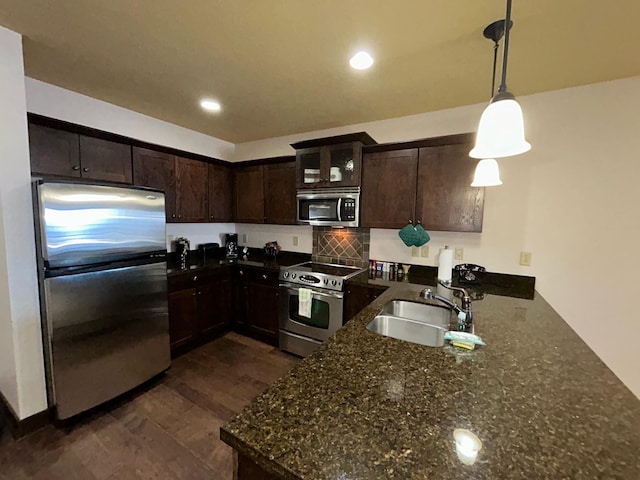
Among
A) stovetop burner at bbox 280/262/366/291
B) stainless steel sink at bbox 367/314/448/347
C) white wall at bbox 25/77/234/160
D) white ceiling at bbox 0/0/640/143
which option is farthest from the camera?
stovetop burner at bbox 280/262/366/291

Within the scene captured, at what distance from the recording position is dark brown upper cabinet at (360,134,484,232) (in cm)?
231

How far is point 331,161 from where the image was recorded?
277 cm

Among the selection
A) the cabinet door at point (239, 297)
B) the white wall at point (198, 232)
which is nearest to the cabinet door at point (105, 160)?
the white wall at point (198, 232)

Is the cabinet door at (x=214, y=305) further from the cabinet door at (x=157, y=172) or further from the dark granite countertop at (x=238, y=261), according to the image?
the cabinet door at (x=157, y=172)

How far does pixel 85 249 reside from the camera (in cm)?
182

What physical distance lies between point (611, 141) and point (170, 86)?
11.4 ft

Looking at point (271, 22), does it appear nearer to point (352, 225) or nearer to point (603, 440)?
point (352, 225)

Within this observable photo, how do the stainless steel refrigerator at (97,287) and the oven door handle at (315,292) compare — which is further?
the oven door handle at (315,292)

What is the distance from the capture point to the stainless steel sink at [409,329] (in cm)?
154

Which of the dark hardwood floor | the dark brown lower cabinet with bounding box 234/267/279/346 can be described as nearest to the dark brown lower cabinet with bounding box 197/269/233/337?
the dark brown lower cabinet with bounding box 234/267/279/346

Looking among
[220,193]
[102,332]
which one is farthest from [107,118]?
[102,332]

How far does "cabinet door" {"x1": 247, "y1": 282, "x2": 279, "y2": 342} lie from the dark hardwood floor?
22.6 inches

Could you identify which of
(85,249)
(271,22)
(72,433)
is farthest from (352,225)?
(72,433)

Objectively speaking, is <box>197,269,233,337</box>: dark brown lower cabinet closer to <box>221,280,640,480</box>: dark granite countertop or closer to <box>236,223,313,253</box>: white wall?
<box>236,223,313,253</box>: white wall
